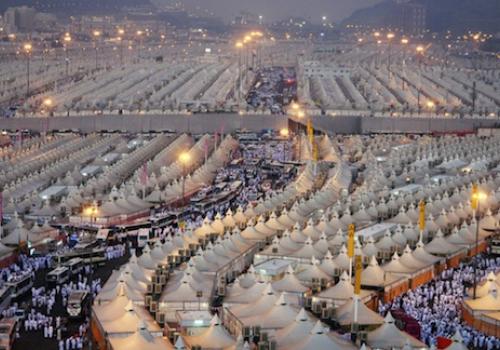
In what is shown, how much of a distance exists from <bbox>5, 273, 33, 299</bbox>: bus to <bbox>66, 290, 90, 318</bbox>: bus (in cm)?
112

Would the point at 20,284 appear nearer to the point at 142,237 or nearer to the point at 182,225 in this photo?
the point at 142,237

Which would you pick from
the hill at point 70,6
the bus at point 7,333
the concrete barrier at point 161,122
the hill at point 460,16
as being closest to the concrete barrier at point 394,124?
the concrete barrier at point 161,122

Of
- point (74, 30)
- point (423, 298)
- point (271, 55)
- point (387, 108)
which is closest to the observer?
point (423, 298)

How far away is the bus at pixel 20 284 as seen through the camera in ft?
59.2

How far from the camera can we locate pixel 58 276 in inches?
741

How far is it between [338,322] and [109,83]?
43.0 metres

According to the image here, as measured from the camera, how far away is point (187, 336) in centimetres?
1508

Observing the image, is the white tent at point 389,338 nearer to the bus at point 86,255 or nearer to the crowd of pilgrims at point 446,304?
the crowd of pilgrims at point 446,304

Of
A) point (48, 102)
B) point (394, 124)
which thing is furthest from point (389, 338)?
point (48, 102)

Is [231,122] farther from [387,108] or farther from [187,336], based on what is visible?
[187,336]

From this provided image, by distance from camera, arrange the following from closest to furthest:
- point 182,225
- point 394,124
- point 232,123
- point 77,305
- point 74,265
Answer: point 77,305
point 74,265
point 182,225
point 394,124
point 232,123

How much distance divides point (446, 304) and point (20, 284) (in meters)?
6.14

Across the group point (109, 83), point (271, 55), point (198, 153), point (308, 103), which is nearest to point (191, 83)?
point (109, 83)

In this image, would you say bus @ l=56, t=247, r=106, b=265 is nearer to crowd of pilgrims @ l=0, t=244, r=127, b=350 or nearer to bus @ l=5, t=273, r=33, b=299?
crowd of pilgrims @ l=0, t=244, r=127, b=350
